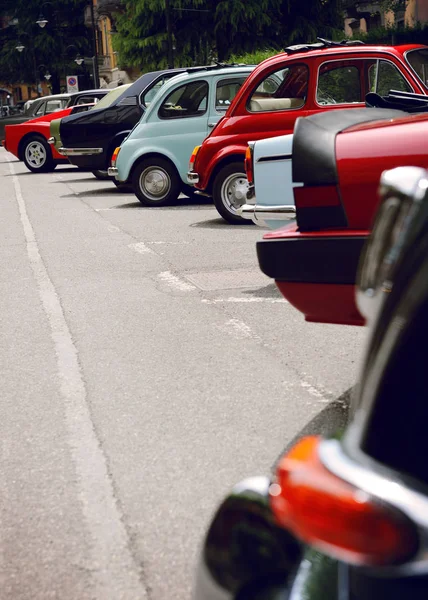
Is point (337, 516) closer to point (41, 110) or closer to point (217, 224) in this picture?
point (217, 224)

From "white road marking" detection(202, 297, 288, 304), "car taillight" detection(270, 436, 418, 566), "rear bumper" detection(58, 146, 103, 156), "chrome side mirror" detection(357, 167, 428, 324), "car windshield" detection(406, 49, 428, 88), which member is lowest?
"rear bumper" detection(58, 146, 103, 156)

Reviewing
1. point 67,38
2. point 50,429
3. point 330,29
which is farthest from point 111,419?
point 67,38

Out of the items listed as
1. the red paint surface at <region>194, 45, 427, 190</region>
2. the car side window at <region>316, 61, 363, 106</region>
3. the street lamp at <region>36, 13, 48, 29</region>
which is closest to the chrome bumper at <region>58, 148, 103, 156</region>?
the red paint surface at <region>194, 45, 427, 190</region>

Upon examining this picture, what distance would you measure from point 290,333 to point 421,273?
5.40m

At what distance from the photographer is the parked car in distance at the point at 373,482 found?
49.3 inches

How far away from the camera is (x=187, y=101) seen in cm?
1597

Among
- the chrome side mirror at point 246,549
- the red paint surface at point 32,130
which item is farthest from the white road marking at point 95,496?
the red paint surface at point 32,130

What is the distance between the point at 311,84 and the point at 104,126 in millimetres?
8801

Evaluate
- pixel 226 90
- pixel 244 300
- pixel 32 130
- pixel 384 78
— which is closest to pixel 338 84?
pixel 384 78

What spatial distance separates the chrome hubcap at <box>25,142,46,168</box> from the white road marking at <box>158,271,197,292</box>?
695 inches

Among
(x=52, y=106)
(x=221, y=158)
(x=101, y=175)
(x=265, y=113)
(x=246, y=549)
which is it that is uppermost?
(x=246, y=549)

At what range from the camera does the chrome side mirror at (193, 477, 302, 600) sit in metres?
1.52

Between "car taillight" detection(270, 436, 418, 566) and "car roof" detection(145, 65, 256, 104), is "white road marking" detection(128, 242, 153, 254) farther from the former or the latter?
"car taillight" detection(270, 436, 418, 566)

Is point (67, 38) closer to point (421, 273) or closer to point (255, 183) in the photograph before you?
point (255, 183)
